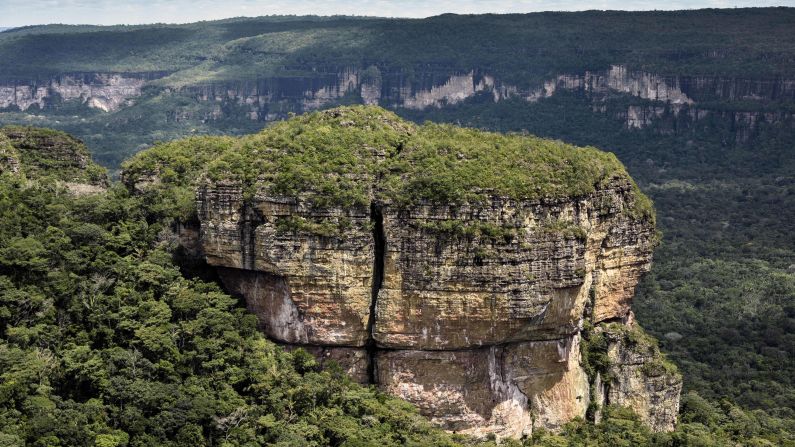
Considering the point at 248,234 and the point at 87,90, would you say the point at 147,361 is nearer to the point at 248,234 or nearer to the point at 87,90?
the point at 248,234

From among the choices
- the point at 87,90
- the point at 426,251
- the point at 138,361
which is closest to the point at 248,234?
the point at 138,361

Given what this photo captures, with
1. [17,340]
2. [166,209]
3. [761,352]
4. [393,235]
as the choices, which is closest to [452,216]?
[393,235]

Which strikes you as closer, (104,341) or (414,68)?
(104,341)

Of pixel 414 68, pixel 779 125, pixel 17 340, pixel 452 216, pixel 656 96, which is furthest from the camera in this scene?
pixel 414 68

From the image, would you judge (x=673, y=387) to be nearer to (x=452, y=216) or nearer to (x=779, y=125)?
(x=452, y=216)

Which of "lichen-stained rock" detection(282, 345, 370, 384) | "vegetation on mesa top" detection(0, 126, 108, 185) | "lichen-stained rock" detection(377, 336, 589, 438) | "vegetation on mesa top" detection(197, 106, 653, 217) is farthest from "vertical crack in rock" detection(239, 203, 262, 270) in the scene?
"vegetation on mesa top" detection(0, 126, 108, 185)
